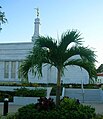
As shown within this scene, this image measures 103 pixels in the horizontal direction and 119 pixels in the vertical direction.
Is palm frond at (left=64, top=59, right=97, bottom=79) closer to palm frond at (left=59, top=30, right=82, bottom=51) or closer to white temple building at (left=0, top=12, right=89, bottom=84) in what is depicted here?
palm frond at (left=59, top=30, right=82, bottom=51)

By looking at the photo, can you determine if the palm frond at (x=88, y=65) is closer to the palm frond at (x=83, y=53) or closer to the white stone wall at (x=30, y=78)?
the palm frond at (x=83, y=53)

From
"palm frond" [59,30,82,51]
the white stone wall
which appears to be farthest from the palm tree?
the white stone wall

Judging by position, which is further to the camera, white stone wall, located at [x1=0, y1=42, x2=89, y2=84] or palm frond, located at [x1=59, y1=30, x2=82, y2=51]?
white stone wall, located at [x1=0, y1=42, x2=89, y2=84]

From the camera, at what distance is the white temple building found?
3606 cm

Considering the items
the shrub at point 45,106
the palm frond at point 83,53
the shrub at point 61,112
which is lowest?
the shrub at point 61,112

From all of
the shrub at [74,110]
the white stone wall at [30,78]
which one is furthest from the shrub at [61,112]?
the white stone wall at [30,78]

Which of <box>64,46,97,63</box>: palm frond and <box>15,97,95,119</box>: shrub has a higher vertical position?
<box>64,46,97,63</box>: palm frond

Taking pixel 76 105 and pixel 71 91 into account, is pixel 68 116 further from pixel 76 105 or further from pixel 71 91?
pixel 71 91

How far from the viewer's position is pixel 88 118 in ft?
35.8

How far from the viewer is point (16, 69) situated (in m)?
36.8

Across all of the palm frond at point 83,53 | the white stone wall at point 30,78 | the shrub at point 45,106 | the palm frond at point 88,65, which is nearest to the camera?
the shrub at point 45,106

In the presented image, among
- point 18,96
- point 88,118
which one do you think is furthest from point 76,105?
point 18,96

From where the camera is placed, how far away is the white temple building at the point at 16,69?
118 ft

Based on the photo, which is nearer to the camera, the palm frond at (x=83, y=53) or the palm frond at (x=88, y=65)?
the palm frond at (x=83, y=53)
